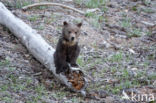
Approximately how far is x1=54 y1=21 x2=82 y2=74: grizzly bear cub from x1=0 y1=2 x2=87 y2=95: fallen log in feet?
0.64

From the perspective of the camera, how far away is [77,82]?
23.0ft

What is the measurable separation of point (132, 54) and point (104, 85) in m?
2.22

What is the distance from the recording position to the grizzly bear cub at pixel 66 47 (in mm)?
6930

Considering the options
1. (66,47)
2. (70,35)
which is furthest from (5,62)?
(70,35)

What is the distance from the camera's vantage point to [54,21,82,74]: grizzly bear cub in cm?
693

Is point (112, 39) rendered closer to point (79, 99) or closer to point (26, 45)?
point (26, 45)

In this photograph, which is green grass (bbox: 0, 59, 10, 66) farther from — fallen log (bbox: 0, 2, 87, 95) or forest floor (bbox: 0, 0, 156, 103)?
fallen log (bbox: 0, 2, 87, 95)

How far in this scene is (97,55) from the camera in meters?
9.16

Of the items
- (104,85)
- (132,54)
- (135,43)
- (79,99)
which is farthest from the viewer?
(135,43)

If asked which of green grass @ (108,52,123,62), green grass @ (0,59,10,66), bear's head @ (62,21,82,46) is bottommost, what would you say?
green grass @ (108,52,123,62)

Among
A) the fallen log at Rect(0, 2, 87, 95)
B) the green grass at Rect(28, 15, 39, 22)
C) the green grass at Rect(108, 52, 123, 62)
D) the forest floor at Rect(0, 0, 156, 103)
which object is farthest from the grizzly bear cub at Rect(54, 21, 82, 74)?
the green grass at Rect(28, 15, 39, 22)

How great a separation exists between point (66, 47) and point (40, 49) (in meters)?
1.06

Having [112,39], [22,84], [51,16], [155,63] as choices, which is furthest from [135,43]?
[22,84]

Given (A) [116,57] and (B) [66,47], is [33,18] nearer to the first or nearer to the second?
(A) [116,57]
